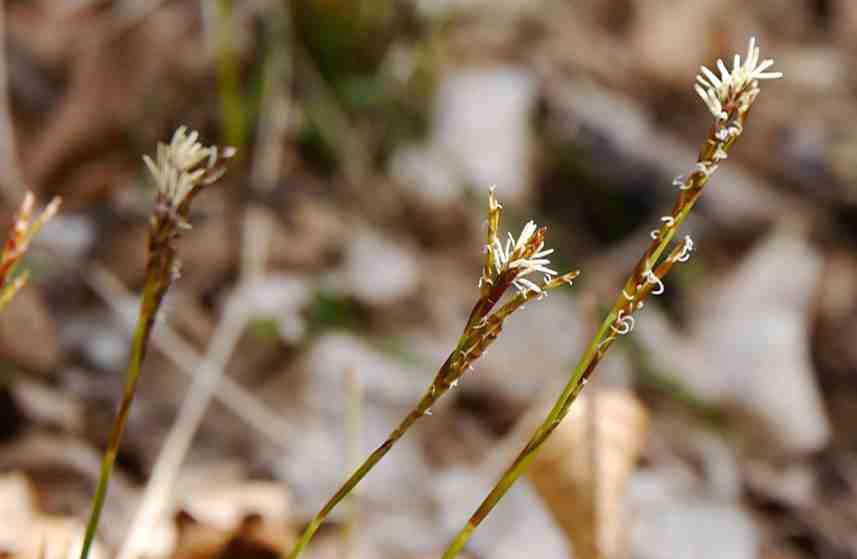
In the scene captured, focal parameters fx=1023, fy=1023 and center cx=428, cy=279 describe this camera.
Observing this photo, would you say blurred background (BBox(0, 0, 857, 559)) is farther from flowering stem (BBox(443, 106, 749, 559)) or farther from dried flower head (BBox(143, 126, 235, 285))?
dried flower head (BBox(143, 126, 235, 285))

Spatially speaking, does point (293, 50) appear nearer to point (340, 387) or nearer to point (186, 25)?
point (186, 25)

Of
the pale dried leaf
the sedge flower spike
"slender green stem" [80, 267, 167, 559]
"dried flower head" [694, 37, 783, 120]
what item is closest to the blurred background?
the pale dried leaf

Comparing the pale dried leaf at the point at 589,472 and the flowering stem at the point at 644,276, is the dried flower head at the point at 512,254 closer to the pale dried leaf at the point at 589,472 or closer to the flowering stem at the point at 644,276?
the flowering stem at the point at 644,276

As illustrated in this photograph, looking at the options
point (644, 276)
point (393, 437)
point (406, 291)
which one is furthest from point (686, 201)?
point (406, 291)

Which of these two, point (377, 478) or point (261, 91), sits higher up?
point (261, 91)

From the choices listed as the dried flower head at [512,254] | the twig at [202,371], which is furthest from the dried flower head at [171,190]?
the twig at [202,371]

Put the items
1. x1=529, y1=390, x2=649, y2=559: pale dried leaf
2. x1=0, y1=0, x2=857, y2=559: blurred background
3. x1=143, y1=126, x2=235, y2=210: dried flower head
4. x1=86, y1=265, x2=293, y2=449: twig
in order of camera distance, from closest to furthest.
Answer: x1=143, y1=126, x2=235, y2=210: dried flower head → x1=529, y1=390, x2=649, y2=559: pale dried leaf → x1=0, y1=0, x2=857, y2=559: blurred background → x1=86, y1=265, x2=293, y2=449: twig

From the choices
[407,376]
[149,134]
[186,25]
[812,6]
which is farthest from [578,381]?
[812,6]
